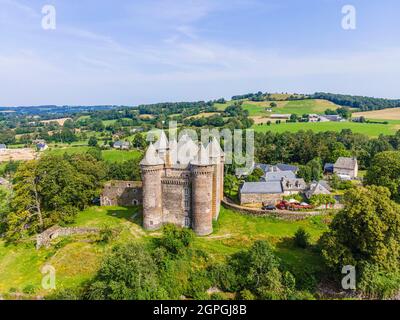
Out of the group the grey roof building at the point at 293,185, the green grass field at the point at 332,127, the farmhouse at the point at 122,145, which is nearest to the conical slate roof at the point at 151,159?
the grey roof building at the point at 293,185

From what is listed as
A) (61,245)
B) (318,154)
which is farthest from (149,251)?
(318,154)

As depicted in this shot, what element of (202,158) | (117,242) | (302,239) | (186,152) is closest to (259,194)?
(302,239)

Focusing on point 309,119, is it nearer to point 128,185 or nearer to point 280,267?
point 128,185

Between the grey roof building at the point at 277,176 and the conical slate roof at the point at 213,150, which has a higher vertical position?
the conical slate roof at the point at 213,150

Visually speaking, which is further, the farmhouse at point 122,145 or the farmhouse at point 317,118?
the farmhouse at point 317,118

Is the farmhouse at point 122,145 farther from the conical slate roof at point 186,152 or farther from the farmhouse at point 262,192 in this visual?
the conical slate roof at point 186,152

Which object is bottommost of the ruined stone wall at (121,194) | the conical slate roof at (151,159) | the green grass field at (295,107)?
the ruined stone wall at (121,194)
